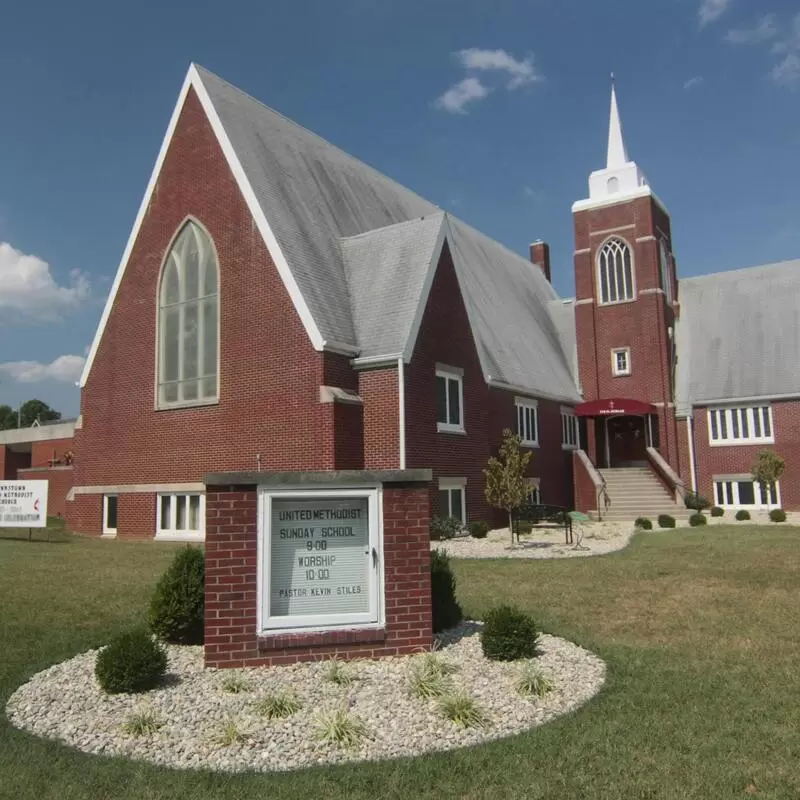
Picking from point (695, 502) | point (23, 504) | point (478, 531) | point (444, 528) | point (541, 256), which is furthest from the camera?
point (541, 256)

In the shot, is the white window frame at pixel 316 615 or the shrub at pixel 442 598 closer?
the white window frame at pixel 316 615

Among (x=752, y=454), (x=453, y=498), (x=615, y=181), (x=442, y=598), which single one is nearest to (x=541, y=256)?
(x=615, y=181)

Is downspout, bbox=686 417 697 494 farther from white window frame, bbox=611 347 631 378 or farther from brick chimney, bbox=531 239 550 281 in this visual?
brick chimney, bbox=531 239 550 281

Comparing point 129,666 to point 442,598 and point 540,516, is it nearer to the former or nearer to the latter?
point 442,598

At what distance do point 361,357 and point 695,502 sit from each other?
16.5 m

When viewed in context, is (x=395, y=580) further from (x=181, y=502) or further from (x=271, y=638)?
(x=181, y=502)

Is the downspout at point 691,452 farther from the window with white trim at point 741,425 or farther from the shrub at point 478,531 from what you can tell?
the shrub at point 478,531

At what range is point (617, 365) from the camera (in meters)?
34.5

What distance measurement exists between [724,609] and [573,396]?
22997 millimetres

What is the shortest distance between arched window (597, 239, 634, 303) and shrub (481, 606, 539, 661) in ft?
95.0

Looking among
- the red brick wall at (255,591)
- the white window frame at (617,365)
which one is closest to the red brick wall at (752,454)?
the white window frame at (617,365)

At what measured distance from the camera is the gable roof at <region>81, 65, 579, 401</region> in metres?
21.2

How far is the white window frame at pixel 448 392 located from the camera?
22125mm

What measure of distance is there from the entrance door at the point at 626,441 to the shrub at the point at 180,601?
28.3 meters
